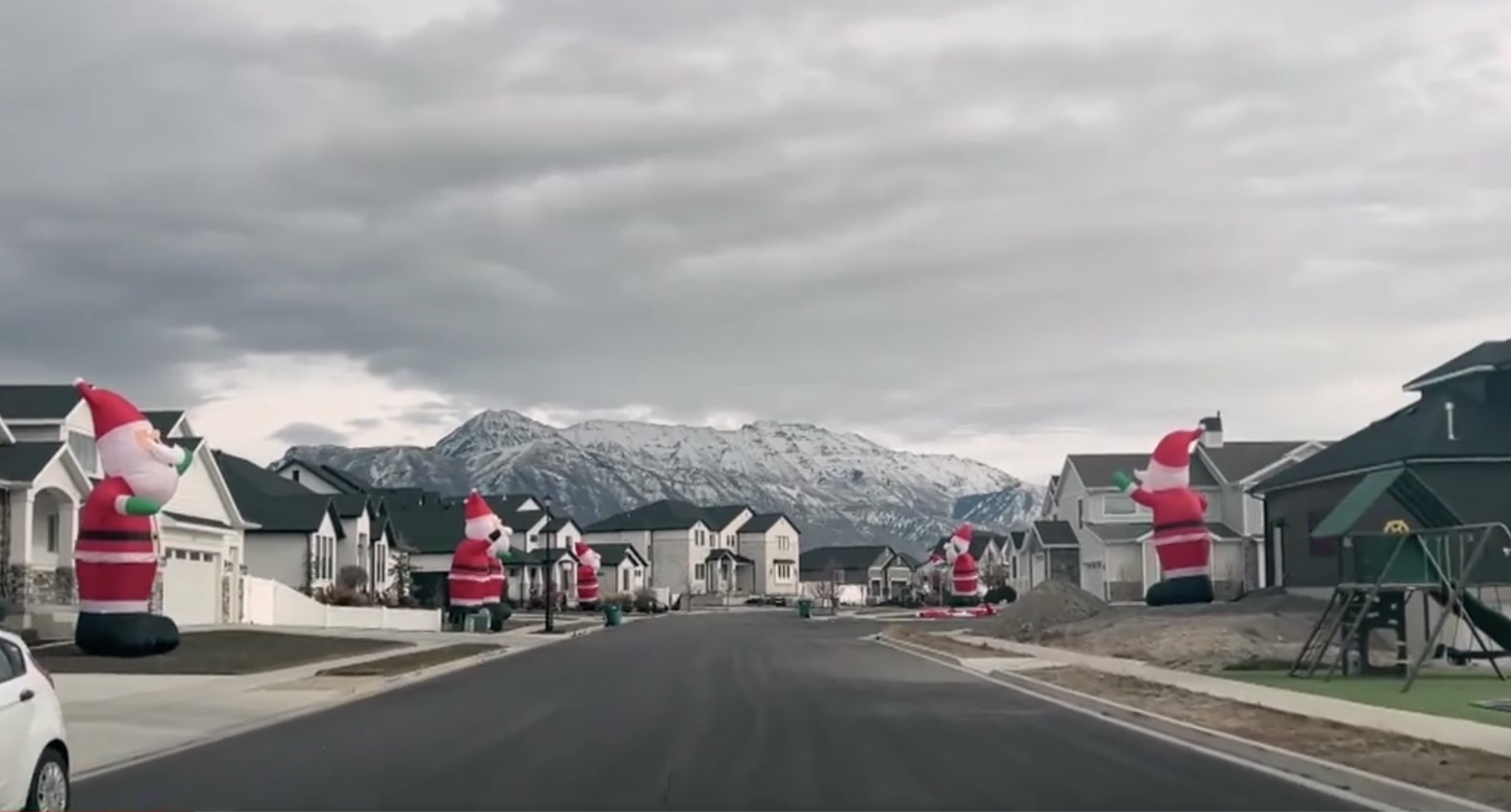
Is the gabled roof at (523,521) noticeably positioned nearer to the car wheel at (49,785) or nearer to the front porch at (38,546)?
the front porch at (38,546)

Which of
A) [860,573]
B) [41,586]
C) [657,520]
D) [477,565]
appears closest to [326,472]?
[477,565]

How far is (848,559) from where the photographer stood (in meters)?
160

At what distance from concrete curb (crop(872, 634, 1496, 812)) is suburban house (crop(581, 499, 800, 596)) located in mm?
107433

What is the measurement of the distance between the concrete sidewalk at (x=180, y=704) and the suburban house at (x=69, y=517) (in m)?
9.26

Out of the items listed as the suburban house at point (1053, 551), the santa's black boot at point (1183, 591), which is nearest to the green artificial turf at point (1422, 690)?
the santa's black boot at point (1183, 591)

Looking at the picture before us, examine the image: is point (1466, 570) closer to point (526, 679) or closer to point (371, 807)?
point (526, 679)

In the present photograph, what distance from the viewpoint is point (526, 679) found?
1264 inches

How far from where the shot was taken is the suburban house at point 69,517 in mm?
39719

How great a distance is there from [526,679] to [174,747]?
13.3 m

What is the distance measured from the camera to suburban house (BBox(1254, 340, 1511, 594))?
38.7m

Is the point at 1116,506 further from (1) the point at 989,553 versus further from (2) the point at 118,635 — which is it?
(2) the point at 118,635

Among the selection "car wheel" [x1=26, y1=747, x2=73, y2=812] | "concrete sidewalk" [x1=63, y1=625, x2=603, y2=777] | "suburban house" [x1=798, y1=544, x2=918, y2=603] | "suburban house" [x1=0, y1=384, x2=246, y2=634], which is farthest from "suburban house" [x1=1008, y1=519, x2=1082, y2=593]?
"car wheel" [x1=26, y1=747, x2=73, y2=812]

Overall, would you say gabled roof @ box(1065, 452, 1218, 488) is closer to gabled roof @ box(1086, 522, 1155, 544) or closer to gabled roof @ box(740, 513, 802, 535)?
gabled roof @ box(1086, 522, 1155, 544)

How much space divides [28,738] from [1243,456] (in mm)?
68102
